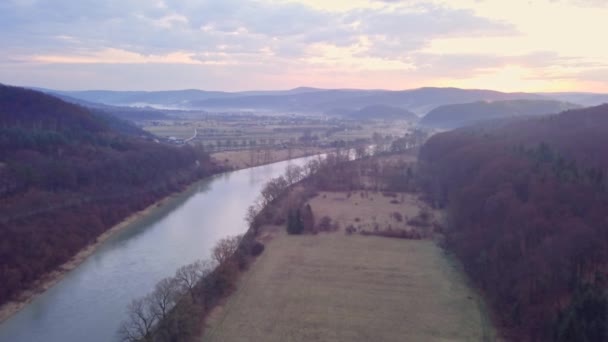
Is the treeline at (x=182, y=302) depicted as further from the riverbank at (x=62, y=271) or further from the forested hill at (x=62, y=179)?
the forested hill at (x=62, y=179)

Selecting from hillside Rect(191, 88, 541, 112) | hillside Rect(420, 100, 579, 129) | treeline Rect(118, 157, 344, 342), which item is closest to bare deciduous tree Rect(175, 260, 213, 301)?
treeline Rect(118, 157, 344, 342)

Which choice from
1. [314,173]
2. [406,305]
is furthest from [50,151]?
[406,305]

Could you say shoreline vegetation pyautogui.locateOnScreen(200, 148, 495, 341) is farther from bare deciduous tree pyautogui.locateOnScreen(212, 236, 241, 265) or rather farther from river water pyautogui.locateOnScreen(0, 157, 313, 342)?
river water pyautogui.locateOnScreen(0, 157, 313, 342)

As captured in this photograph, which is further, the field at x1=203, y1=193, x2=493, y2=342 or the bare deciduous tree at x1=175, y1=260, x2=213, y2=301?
the bare deciduous tree at x1=175, y1=260, x2=213, y2=301

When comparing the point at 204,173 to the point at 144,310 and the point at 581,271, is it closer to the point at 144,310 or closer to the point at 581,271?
the point at 144,310

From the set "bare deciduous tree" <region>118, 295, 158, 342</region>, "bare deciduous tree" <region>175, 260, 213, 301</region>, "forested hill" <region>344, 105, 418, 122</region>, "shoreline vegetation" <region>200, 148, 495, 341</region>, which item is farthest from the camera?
"forested hill" <region>344, 105, 418, 122</region>

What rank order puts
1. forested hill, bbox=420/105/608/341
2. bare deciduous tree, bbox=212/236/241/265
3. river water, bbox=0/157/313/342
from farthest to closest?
bare deciduous tree, bbox=212/236/241/265
river water, bbox=0/157/313/342
forested hill, bbox=420/105/608/341

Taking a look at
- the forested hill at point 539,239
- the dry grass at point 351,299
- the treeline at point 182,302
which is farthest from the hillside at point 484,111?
the treeline at point 182,302
